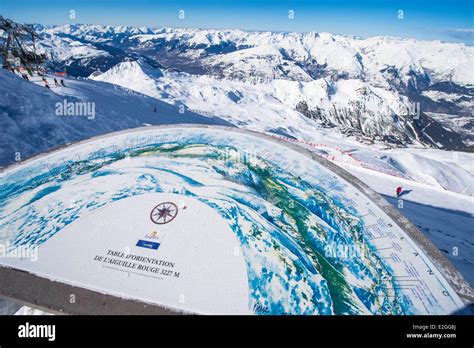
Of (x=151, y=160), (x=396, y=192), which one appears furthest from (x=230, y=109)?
(x=151, y=160)

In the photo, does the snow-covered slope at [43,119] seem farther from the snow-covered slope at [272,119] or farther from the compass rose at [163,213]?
the snow-covered slope at [272,119]

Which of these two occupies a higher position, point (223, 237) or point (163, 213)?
point (163, 213)

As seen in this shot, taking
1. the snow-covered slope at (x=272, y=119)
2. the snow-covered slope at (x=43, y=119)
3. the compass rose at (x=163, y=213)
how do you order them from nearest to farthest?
the compass rose at (x=163, y=213) → the snow-covered slope at (x=43, y=119) → the snow-covered slope at (x=272, y=119)

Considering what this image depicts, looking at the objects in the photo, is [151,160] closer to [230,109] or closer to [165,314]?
[165,314]

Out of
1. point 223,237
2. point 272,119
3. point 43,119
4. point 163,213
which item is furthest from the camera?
point 272,119

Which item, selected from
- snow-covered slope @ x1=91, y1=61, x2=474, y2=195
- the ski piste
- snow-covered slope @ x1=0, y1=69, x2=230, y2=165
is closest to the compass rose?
the ski piste

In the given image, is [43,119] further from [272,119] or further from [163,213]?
[272,119]

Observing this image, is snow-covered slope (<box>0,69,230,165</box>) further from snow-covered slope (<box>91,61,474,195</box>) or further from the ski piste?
snow-covered slope (<box>91,61,474,195</box>)

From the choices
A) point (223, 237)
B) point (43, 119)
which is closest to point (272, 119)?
point (43, 119)

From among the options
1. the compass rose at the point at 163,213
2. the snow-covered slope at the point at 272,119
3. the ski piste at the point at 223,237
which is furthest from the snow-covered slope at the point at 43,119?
the snow-covered slope at the point at 272,119
